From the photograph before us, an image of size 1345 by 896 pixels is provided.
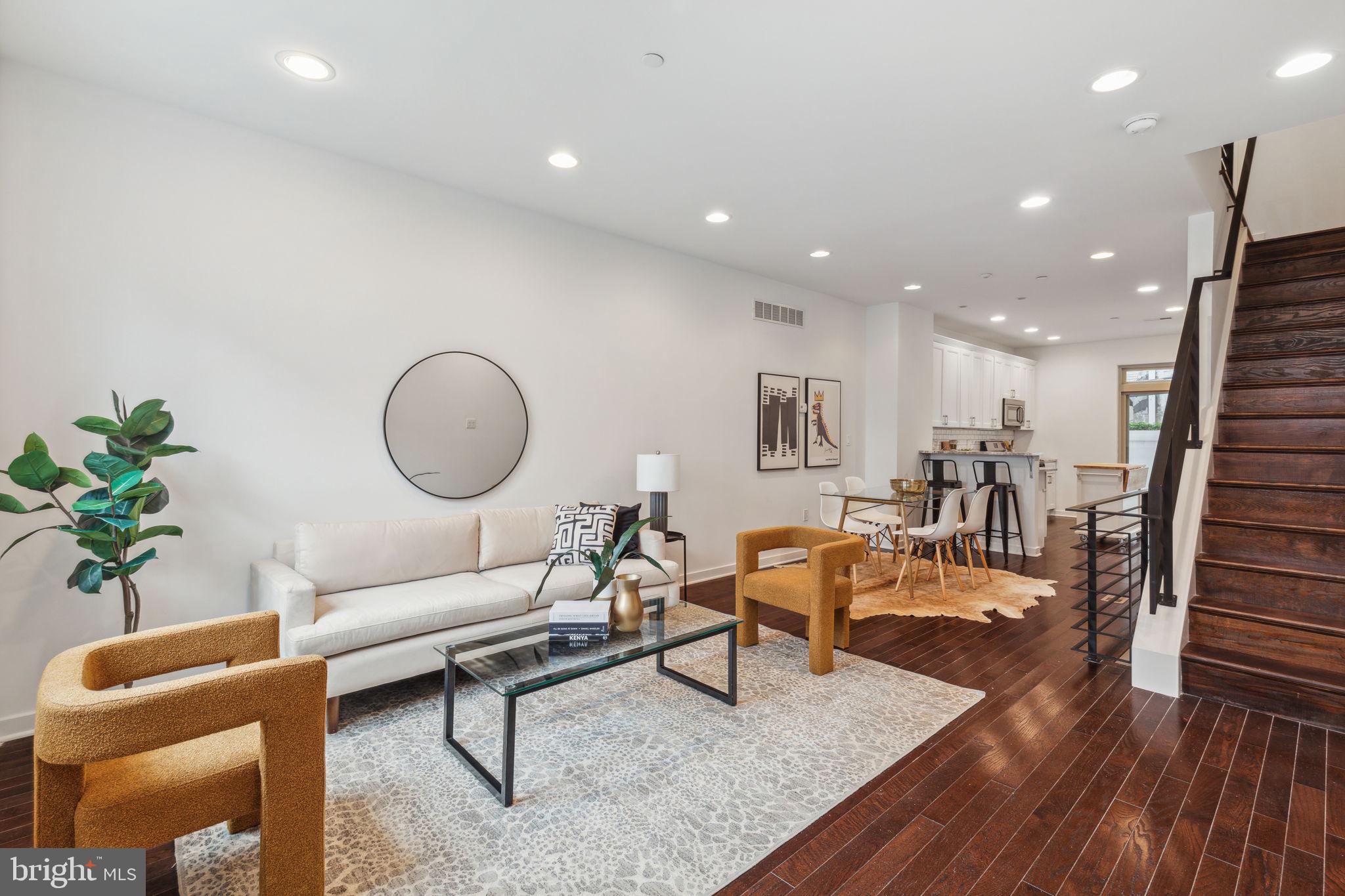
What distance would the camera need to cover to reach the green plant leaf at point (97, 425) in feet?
7.87

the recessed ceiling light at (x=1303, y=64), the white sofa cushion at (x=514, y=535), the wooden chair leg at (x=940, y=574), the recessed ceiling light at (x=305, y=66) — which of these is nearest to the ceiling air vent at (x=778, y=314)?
the wooden chair leg at (x=940, y=574)

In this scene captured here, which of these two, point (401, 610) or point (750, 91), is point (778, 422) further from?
point (401, 610)

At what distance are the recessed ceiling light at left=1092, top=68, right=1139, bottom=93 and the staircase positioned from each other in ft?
7.15

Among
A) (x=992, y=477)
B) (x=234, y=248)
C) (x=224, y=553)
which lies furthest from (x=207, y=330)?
(x=992, y=477)

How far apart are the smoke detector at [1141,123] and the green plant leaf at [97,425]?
4.77m

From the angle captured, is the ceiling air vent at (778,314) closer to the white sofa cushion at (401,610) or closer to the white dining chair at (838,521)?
the white dining chair at (838,521)

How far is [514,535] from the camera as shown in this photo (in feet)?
12.3

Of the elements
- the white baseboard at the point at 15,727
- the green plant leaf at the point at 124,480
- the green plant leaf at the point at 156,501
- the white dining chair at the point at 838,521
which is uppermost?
the green plant leaf at the point at 124,480

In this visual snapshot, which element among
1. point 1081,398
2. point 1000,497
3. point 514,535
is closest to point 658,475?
point 514,535

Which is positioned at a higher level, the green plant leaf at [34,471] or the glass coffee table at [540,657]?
the green plant leaf at [34,471]

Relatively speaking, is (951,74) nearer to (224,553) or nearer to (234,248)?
(234,248)

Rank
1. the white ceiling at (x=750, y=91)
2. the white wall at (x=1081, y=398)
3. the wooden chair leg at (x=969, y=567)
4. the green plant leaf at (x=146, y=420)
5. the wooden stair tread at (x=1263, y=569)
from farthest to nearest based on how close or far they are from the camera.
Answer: the white wall at (x=1081, y=398) → the wooden chair leg at (x=969, y=567) → the wooden stair tread at (x=1263, y=569) → the green plant leaf at (x=146, y=420) → the white ceiling at (x=750, y=91)

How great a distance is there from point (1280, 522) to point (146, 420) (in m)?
5.48

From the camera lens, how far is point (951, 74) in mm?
2584
